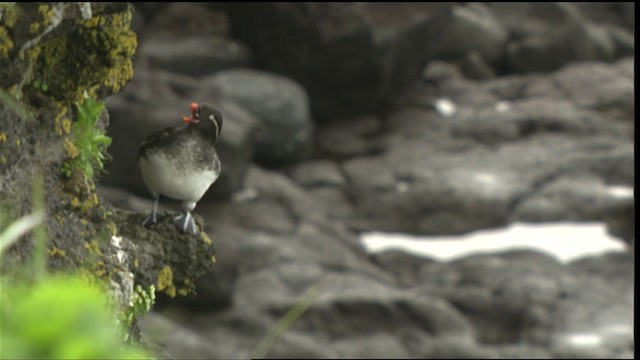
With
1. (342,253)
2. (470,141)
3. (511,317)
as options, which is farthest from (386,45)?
(511,317)

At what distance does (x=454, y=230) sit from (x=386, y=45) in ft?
12.4

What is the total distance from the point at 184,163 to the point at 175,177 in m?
0.05

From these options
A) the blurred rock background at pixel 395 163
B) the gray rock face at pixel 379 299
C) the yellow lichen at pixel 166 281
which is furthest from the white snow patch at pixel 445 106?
the yellow lichen at pixel 166 281

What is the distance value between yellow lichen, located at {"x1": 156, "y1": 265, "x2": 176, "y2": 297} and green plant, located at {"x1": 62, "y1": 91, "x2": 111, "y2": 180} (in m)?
0.38

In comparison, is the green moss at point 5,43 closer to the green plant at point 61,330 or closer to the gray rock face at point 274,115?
the green plant at point 61,330

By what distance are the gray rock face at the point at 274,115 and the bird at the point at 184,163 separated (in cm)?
1171

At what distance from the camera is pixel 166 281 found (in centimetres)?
356

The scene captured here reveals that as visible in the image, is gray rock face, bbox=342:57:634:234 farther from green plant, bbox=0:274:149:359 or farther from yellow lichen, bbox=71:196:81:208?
green plant, bbox=0:274:149:359

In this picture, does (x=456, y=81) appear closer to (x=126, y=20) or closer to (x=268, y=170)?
(x=268, y=170)

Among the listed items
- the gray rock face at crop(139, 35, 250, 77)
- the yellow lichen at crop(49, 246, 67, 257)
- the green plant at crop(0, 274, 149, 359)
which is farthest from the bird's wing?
the gray rock face at crop(139, 35, 250, 77)

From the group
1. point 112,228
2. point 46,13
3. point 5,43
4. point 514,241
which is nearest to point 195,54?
point 514,241

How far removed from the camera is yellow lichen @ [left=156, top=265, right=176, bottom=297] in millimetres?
3533

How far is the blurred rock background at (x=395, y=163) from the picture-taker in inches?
437

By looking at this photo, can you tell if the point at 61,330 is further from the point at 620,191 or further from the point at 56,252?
the point at 620,191
